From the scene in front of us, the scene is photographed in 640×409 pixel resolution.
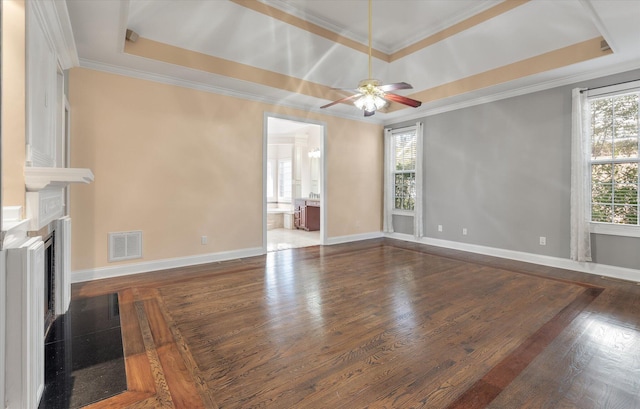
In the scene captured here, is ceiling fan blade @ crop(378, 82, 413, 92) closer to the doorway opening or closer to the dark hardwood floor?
the dark hardwood floor

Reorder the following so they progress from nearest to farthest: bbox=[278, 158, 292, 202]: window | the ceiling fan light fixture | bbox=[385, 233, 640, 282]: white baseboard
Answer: the ceiling fan light fixture → bbox=[385, 233, 640, 282]: white baseboard → bbox=[278, 158, 292, 202]: window

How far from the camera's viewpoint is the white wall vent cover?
Answer: 4141 millimetres

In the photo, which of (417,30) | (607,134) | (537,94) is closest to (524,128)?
(537,94)

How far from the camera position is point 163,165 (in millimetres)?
4496

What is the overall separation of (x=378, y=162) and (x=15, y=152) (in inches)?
251

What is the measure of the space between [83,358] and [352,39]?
517cm

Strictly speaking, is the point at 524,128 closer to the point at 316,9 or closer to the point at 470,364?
the point at 316,9

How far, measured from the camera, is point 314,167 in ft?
33.2

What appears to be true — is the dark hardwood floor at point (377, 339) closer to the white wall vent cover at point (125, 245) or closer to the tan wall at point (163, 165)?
the white wall vent cover at point (125, 245)

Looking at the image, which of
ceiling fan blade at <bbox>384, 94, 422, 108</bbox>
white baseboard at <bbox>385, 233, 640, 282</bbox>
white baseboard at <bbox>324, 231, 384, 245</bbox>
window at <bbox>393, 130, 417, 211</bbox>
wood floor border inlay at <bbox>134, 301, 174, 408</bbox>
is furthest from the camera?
window at <bbox>393, 130, 417, 211</bbox>

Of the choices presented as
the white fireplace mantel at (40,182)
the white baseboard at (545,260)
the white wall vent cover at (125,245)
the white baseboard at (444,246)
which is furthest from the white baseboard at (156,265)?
the white baseboard at (545,260)

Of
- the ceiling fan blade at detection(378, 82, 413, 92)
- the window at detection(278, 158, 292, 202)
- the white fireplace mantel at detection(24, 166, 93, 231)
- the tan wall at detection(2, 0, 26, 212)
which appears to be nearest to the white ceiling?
the tan wall at detection(2, 0, 26, 212)

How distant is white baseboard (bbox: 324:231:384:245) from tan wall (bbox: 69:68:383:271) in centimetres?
166

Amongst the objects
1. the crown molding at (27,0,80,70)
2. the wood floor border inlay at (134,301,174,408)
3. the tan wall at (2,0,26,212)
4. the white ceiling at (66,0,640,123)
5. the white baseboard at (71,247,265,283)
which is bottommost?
the wood floor border inlay at (134,301,174,408)
